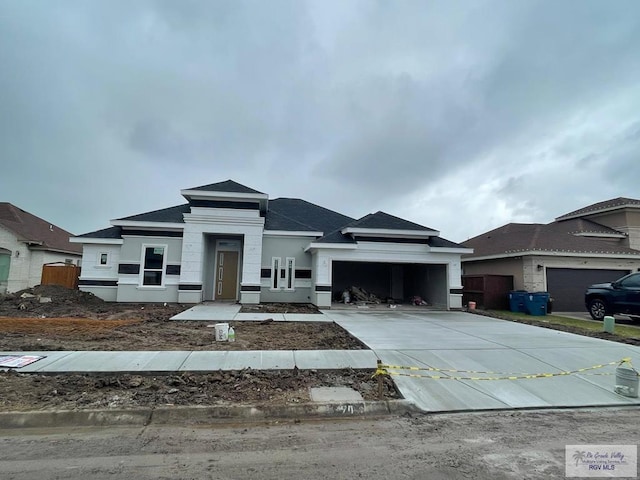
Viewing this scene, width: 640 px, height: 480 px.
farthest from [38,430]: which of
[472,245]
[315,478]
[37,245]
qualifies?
[472,245]

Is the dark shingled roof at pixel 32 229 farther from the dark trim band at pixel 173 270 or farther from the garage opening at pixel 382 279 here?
the garage opening at pixel 382 279

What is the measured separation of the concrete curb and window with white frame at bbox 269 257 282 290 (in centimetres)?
1312

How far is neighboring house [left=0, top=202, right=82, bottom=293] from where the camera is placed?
68.9ft

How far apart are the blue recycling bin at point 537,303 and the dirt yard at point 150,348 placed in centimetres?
1068

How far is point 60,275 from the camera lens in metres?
18.9

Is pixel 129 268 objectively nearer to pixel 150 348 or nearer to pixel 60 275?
pixel 60 275

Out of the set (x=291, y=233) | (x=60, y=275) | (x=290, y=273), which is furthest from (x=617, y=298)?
(x=60, y=275)

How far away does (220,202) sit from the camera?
56.0 ft

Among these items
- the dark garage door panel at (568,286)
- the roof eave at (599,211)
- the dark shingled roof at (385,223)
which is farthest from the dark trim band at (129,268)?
the roof eave at (599,211)

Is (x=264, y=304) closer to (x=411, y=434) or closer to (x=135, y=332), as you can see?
(x=135, y=332)

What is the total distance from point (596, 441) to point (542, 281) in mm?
15774

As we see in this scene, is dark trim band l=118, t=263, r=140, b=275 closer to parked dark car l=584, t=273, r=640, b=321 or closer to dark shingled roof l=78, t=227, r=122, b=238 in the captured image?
dark shingled roof l=78, t=227, r=122, b=238

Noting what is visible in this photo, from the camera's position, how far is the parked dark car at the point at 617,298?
1320 centimetres

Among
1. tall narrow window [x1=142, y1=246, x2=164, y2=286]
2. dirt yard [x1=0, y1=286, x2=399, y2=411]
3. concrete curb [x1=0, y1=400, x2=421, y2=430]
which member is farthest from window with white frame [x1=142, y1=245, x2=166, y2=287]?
→ concrete curb [x1=0, y1=400, x2=421, y2=430]
